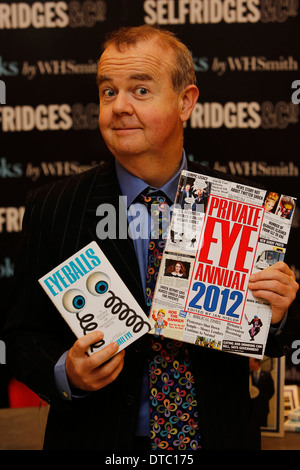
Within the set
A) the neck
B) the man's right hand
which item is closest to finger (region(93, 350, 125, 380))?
the man's right hand

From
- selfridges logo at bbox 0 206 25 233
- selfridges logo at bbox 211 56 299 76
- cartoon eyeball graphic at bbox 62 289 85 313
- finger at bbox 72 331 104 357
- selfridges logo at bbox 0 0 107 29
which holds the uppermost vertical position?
selfridges logo at bbox 0 0 107 29

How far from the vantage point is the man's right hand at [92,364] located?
145 centimetres

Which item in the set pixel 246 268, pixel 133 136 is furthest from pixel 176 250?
pixel 133 136

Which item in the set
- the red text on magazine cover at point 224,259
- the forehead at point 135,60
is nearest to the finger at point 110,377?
the red text on magazine cover at point 224,259

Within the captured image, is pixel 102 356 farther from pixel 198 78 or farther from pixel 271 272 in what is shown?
pixel 198 78

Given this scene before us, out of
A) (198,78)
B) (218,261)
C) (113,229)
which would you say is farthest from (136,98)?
(198,78)

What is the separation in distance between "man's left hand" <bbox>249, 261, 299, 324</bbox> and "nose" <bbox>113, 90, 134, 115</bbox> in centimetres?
54

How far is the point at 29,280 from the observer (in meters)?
1.67

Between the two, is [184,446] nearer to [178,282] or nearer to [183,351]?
[183,351]

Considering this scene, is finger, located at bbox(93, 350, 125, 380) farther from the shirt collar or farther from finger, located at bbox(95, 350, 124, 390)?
the shirt collar

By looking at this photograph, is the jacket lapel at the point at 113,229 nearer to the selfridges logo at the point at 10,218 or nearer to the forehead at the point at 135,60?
the forehead at the point at 135,60

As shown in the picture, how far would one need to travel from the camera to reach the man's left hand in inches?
60.9

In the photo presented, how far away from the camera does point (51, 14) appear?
10.8 ft

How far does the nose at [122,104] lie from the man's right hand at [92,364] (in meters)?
0.58
